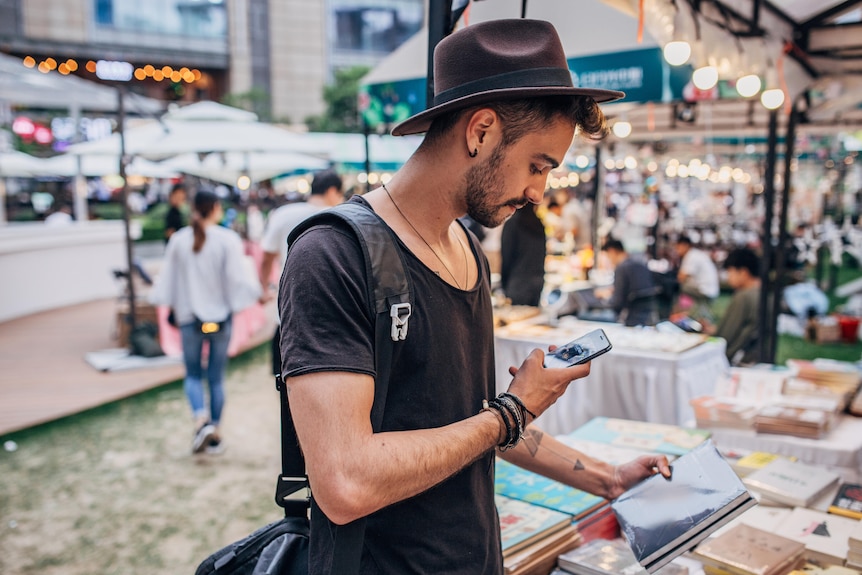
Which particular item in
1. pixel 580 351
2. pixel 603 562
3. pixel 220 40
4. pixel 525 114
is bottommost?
pixel 603 562

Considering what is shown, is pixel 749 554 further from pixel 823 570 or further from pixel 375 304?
pixel 375 304

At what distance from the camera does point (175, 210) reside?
9.66 m

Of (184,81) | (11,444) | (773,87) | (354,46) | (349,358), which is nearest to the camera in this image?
(349,358)

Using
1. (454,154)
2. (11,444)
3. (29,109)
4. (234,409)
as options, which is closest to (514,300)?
(234,409)

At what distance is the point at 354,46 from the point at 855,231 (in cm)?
3836

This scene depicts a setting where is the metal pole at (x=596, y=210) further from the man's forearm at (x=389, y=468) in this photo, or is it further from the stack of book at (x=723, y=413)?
the man's forearm at (x=389, y=468)

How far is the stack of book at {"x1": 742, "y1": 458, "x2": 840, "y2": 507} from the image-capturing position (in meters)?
2.36

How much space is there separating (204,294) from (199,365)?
22.3 inches

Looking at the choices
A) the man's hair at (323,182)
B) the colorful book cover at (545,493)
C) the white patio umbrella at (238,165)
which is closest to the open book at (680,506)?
the colorful book cover at (545,493)

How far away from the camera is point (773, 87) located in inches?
183

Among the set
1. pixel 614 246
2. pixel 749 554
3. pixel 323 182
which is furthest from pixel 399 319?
pixel 614 246

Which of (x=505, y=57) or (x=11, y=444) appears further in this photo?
(x=11, y=444)

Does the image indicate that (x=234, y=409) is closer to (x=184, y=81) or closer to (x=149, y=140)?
(x=149, y=140)

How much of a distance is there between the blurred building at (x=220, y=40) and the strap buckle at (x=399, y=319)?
3317cm
